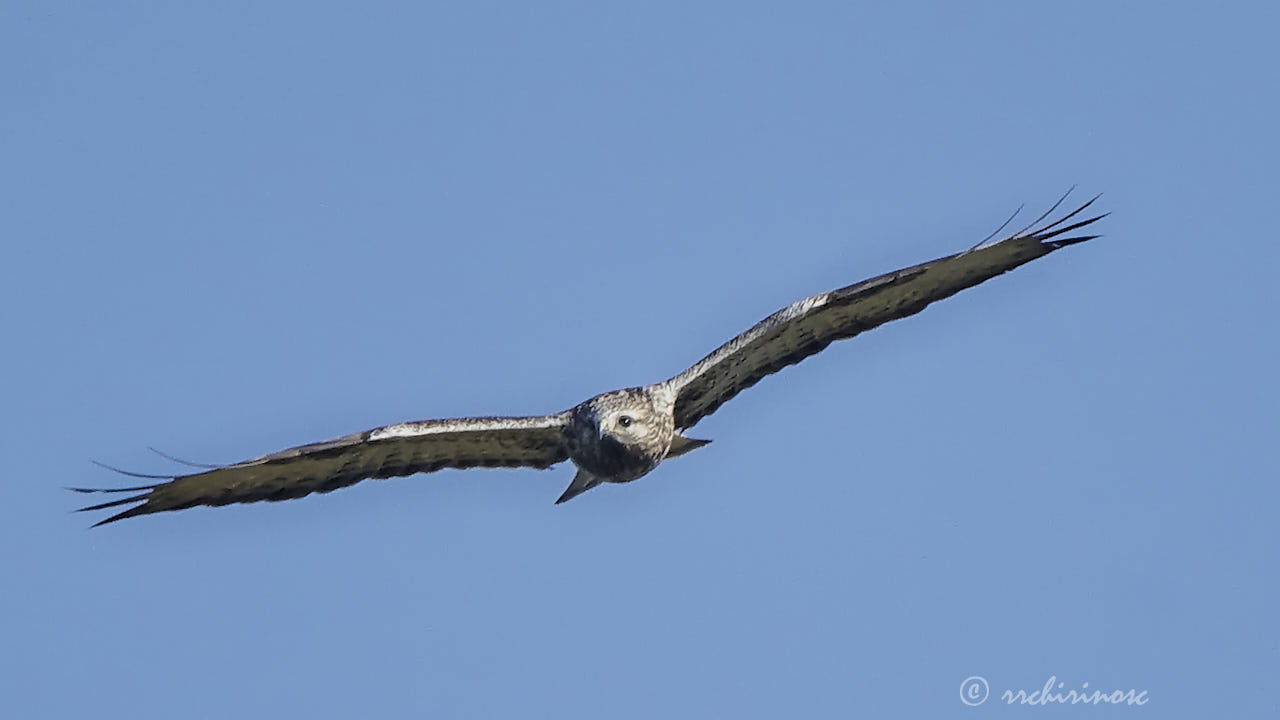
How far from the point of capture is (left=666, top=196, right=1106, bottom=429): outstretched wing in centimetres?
2023

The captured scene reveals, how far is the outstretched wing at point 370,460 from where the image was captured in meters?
20.4

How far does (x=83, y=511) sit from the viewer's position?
19.7 m

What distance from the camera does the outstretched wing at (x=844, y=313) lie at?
2023 centimetres

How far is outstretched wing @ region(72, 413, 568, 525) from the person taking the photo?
20359 mm

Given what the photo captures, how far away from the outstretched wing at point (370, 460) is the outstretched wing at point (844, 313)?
48.8 inches

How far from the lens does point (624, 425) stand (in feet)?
66.9

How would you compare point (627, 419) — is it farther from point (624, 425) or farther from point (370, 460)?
point (370, 460)

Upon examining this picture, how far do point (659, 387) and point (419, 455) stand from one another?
2.04 metres

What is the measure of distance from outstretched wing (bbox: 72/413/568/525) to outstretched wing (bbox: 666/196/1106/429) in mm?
1240

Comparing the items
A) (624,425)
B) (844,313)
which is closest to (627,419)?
(624,425)

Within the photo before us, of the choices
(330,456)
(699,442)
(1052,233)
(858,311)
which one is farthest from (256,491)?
(1052,233)

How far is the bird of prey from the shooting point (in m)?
20.4

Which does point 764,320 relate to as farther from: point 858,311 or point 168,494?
point 168,494

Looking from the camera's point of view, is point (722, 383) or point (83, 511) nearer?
point (83, 511)
